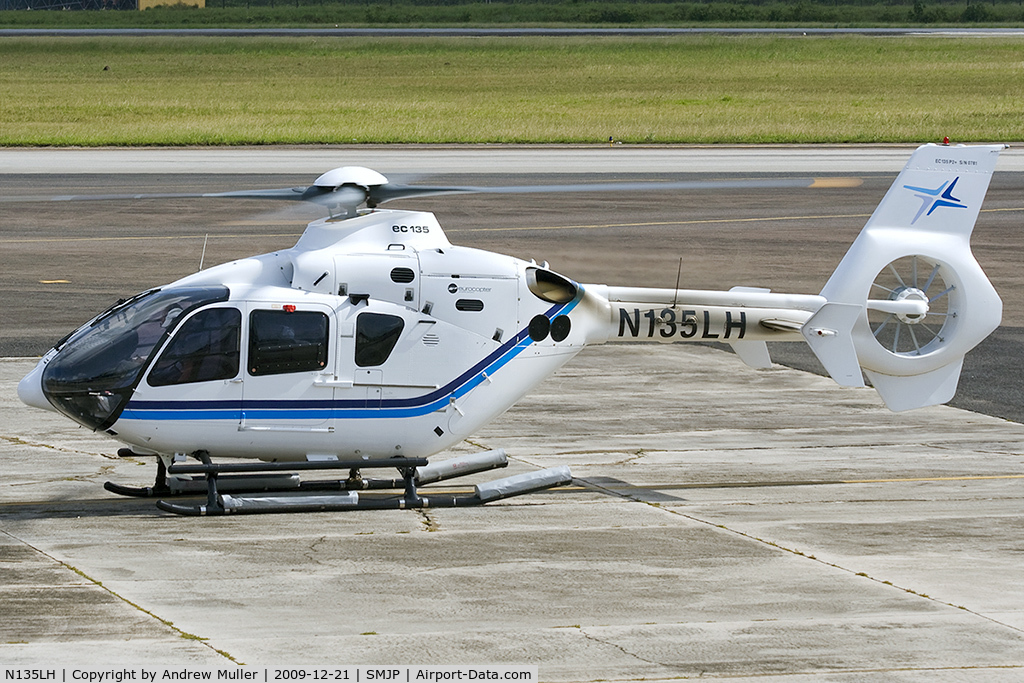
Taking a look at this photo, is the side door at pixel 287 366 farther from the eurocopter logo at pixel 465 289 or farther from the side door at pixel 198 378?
the eurocopter logo at pixel 465 289

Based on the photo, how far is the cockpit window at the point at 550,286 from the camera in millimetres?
13656

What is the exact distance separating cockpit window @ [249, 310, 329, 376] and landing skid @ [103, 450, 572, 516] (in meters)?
0.99

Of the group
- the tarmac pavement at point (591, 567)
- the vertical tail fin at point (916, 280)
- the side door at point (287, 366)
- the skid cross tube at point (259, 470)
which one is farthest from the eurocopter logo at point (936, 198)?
the side door at point (287, 366)

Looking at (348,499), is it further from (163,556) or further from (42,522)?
(42,522)

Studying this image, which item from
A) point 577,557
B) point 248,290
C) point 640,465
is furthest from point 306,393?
point 640,465

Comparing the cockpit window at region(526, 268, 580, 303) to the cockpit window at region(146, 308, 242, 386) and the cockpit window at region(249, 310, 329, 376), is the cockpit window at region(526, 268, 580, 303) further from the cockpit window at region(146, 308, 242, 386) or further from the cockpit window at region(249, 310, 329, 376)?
the cockpit window at region(146, 308, 242, 386)

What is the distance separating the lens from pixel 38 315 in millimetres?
24391

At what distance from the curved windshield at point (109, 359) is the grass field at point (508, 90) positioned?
1546 inches

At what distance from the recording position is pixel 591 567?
1140 centimetres

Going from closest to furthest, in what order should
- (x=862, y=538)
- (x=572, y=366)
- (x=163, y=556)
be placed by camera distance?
(x=163, y=556) < (x=862, y=538) < (x=572, y=366)

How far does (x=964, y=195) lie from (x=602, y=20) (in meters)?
127

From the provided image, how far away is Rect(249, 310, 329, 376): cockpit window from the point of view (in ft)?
41.6

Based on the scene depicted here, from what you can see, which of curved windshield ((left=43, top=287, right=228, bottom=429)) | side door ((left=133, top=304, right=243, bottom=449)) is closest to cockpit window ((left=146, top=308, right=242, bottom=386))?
side door ((left=133, top=304, right=243, bottom=449))

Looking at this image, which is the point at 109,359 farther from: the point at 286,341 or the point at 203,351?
the point at 286,341
